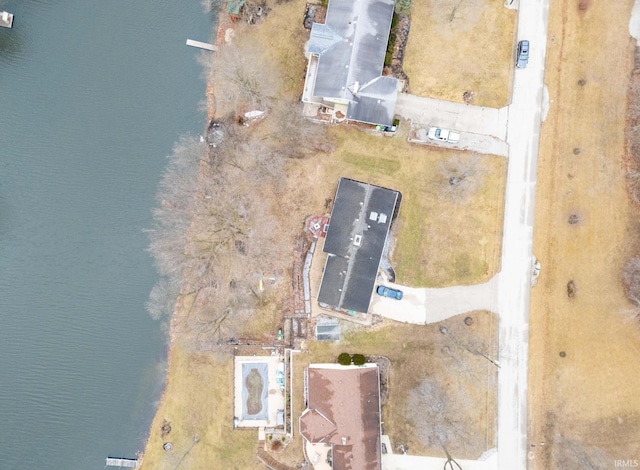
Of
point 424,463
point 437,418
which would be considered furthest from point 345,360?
point 424,463

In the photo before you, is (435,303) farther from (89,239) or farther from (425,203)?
(89,239)

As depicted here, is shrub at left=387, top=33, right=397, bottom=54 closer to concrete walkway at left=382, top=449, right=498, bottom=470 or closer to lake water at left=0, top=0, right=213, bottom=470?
lake water at left=0, top=0, right=213, bottom=470

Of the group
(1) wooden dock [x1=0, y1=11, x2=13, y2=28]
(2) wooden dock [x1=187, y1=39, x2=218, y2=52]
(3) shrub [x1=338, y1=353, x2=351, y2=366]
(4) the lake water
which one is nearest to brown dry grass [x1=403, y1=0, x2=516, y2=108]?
(2) wooden dock [x1=187, y1=39, x2=218, y2=52]

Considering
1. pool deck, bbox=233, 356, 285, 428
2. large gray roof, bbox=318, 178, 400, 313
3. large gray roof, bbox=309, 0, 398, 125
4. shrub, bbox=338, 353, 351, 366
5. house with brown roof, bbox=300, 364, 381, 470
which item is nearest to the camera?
house with brown roof, bbox=300, 364, 381, 470

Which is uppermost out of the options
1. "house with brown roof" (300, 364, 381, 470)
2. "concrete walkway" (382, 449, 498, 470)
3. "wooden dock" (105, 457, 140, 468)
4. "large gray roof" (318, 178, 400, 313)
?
"large gray roof" (318, 178, 400, 313)

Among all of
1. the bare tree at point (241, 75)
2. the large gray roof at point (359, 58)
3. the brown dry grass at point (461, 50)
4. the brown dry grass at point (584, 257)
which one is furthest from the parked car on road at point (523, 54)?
the bare tree at point (241, 75)

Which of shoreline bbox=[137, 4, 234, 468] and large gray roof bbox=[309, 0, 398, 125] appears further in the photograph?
shoreline bbox=[137, 4, 234, 468]
